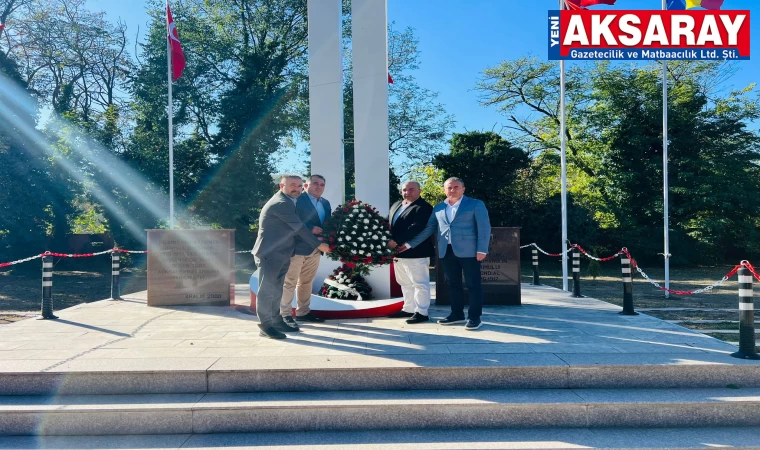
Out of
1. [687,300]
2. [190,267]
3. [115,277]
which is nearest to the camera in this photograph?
[190,267]

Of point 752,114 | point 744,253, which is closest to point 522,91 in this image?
point 752,114

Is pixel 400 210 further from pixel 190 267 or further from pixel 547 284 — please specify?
pixel 547 284

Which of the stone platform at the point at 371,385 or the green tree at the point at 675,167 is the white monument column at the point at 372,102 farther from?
the green tree at the point at 675,167

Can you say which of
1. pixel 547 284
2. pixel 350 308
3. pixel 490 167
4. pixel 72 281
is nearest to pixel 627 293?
pixel 350 308

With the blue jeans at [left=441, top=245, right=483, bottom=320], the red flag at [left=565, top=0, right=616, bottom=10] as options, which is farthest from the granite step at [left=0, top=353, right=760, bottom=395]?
the red flag at [left=565, top=0, right=616, bottom=10]

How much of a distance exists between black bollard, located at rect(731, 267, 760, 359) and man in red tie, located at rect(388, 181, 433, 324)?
354 cm

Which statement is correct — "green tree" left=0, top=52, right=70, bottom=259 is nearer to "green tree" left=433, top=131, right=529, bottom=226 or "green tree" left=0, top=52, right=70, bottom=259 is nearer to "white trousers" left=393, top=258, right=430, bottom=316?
"green tree" left=433, top=131, right=529, bottom=226

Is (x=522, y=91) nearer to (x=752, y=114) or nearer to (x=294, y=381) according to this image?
(x=752, y=114)

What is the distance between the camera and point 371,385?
4801mm

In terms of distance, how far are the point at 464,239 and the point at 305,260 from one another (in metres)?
2.18

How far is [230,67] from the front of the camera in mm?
26578

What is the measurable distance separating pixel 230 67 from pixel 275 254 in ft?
76.1

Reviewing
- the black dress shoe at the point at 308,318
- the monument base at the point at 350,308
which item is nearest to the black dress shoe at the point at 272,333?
the black dress shoe at the point at 308,318

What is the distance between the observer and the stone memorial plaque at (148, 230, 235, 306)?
358 inches
